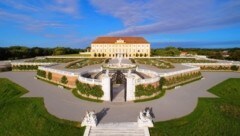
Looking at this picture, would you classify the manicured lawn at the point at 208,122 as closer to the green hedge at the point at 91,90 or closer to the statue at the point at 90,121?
the statue at the point at 90,121

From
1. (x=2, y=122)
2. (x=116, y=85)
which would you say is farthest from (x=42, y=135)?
(x=116, y=85)

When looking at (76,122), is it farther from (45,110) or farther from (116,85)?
(116,85)

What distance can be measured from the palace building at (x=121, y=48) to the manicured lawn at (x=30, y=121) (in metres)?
54.9

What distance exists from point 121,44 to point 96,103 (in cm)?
5788

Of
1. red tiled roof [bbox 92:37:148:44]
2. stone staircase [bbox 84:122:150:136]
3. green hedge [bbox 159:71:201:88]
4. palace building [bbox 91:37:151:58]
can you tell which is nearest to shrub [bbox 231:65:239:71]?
green hedge [bbox 159:71:201:88]

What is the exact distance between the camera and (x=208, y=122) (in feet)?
50.5

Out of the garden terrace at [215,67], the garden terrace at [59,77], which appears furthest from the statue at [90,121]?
the garden terrace at [215,67]

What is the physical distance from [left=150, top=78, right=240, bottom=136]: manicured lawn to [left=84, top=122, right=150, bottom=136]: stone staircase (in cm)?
77

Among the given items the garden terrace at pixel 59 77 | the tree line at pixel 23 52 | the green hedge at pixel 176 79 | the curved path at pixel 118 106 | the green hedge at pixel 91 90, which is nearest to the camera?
the curved path at pixel 118 106

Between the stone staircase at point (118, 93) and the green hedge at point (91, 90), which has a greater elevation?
the green hedge at point (91, 90)

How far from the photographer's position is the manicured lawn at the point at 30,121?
551 inches

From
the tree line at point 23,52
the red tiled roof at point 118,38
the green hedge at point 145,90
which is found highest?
the red tiled roof at point 118,38

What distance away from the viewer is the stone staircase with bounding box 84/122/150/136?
43.3 ft

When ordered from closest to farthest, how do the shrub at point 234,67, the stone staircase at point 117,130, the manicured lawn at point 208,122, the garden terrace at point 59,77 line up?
the stone staircase at point 117,130
the manicured lawn at point 208,122
the garden terrace at point 59,77
the shrub at point 234,67
